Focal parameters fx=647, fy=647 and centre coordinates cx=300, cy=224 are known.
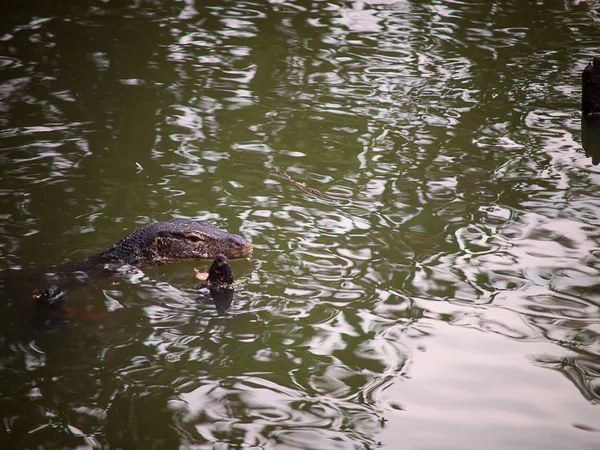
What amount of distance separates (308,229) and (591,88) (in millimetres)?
5254

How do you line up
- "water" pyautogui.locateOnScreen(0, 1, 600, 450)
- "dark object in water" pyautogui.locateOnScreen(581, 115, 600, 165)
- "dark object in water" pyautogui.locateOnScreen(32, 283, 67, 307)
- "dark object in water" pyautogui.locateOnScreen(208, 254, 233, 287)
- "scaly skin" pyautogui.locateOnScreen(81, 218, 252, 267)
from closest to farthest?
"water" pyautogui.locateOnScreen(0, 1, 600, 450), "dark object in water" pyautogui.locateOnScreen(32, 283, 67, 307), "dark object in water" pyautogui.locateOnScreen(208, 254, 233, 287), "scaly skin" pyautogui.locateOnScreen(81, 218, 252, 267), "dark object in water" pyautogui.locateOnScreen(581, 115, 600, 165)

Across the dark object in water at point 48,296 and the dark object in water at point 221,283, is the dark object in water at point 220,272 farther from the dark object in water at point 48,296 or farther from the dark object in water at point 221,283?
the dark object in water at point 48,296

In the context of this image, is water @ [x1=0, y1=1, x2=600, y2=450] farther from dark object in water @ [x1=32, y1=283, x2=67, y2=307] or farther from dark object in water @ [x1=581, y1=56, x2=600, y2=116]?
dark object in water @ [x1=581, y1=56, x2=600, y2=116]

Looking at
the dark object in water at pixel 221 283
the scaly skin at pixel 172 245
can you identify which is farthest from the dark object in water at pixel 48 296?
the dark object in water at pixel 221 283

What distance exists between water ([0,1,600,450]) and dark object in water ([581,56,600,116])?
247 millimetres

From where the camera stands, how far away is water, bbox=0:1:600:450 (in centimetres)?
446

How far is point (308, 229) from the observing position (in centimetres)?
674

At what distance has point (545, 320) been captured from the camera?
211 inches

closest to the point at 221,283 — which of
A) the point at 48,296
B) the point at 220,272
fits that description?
the point at 220,272

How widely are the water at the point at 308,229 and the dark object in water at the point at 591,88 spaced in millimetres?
247

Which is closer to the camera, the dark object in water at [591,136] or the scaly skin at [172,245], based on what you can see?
the scaly skin at [172,245]

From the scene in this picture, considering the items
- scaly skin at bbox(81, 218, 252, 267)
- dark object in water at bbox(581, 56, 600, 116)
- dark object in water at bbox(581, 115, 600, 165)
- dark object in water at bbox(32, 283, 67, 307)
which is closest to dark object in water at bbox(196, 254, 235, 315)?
scaly skin at bbox(81, 218, 252, 267)

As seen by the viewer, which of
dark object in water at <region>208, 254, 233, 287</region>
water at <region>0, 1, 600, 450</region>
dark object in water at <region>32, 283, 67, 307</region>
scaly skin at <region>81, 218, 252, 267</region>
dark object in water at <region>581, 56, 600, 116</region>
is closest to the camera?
water at <region>0, 1, 600, 450</region>

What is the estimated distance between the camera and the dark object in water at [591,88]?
9.15 metres
